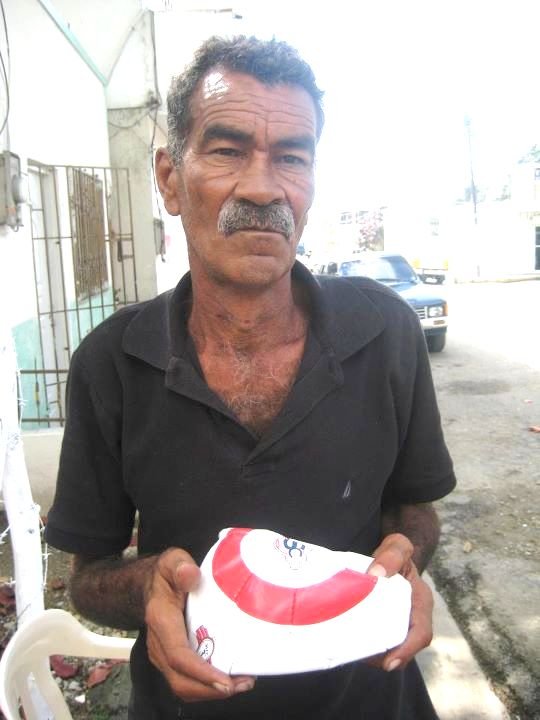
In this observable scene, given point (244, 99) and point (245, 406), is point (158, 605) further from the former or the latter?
point (244, 99)

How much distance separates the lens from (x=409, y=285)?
11.0 meters

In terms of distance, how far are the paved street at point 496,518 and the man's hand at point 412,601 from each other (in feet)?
6.31

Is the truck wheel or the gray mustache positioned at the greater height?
the gray mustache

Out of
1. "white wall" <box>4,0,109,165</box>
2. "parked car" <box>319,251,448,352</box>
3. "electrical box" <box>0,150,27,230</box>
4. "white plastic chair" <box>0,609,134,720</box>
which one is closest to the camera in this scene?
"white plastic chair" <box>0,609,134,720</box>

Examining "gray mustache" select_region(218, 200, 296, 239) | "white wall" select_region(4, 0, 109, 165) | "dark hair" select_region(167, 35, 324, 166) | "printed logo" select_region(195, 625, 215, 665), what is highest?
"white wall" select_region(4, 0, 109, 165)

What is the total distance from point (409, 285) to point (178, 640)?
10378 millimetres

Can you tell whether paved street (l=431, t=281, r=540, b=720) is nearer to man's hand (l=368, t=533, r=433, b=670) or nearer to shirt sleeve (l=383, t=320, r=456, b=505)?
shirt sleeve (l=383, t=320, r=456, b=505)

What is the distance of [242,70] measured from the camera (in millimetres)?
1354

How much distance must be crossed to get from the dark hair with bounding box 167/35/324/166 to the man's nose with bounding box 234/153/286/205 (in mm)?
171

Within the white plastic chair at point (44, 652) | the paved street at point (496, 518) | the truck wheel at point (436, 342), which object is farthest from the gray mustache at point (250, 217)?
the truck wheel at point (436, 342)

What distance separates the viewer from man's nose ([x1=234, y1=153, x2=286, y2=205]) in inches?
52.4

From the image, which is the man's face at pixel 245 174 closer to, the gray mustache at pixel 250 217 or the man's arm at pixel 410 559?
the gray mustache at pixel 250 217

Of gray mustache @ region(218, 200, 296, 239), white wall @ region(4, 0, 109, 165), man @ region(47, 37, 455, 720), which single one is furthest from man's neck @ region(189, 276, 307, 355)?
white wall @ region(4, 0, 109, 165)

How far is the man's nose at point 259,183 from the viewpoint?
133cm
